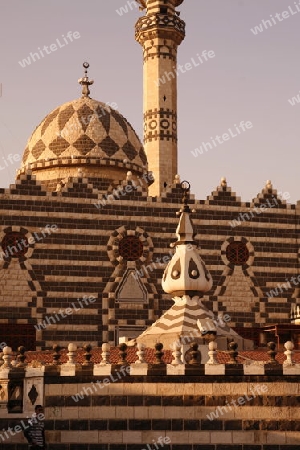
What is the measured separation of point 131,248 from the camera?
28.6 metres

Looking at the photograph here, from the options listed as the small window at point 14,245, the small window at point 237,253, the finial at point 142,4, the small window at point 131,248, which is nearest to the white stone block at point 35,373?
the small window at point 14,245

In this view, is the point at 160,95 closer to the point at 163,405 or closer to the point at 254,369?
the point at 254,369

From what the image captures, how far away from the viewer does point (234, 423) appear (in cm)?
1836

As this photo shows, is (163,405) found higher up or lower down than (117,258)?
lower down

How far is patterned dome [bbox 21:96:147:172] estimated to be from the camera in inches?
1240

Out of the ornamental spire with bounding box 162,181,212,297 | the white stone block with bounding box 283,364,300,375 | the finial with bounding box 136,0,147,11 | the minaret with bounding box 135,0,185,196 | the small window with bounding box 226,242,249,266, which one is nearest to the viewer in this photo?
the white stone block with bounding box 283,364,300,375

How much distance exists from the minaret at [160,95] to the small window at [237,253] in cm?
893

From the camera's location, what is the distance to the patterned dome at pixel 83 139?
103ft

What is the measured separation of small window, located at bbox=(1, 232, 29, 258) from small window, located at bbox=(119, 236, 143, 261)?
10.4 feet

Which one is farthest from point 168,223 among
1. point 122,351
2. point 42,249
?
point 122,351

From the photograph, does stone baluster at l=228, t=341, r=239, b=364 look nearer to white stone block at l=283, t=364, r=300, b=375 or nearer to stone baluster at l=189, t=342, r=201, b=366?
stone baluster at l=189, t=342, r=201, b=366

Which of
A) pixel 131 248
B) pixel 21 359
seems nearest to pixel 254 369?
pixel 21 359

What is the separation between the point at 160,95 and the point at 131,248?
466 inches

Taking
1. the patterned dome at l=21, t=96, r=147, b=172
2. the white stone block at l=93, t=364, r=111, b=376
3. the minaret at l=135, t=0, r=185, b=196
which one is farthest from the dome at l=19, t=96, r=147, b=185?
the white stone block at l=93, t=364, r=111, b=376
